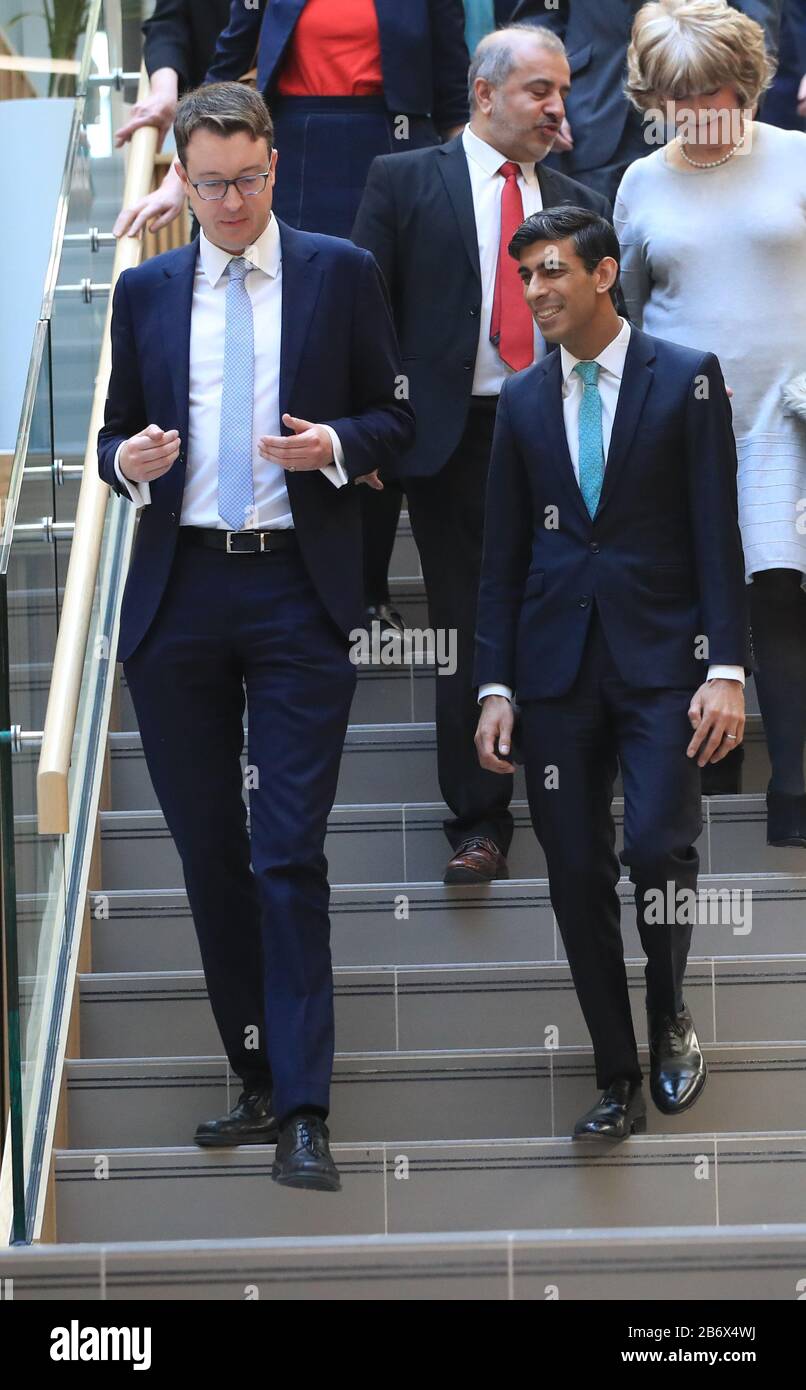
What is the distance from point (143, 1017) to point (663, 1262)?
58.2 inches

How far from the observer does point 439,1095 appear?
13.9ft

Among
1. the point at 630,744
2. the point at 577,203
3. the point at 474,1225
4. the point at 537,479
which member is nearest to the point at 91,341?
the point at 577,203

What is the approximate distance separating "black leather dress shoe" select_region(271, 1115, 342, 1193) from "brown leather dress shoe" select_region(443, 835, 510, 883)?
0.98 m

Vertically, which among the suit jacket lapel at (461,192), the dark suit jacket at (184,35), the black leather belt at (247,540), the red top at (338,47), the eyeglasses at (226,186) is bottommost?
the black leather belt at (247,540)

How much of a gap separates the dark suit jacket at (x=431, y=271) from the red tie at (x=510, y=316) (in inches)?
1.9

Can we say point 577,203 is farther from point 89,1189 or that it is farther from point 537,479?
point 89,1189

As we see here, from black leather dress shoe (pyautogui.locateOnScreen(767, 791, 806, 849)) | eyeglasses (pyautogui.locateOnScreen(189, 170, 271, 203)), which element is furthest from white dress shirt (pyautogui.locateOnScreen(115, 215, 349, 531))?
black leather dress shoe (pyautogui.locateOnScreen(767, 791, 806, 849))

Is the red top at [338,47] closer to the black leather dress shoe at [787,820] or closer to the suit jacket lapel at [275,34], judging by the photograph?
the suit jacket lapel at [275,34]

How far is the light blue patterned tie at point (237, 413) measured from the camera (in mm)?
3898

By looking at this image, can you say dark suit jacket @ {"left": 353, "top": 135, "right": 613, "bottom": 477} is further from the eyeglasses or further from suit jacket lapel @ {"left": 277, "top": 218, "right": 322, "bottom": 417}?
the eyeglasses

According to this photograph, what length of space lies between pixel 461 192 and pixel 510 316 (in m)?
0.30

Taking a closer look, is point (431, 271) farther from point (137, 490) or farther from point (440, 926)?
point (440, 926)

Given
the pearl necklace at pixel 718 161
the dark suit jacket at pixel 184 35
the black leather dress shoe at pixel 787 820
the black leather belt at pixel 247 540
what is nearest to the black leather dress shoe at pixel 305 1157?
the black leather belt at pixel 247 540

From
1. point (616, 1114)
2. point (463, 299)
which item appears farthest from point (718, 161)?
point (616, 1114)
